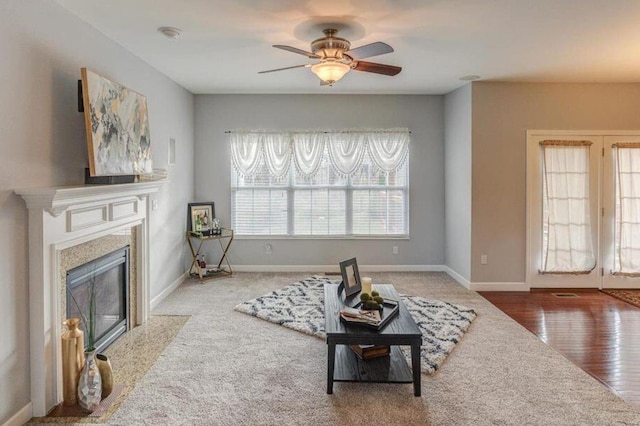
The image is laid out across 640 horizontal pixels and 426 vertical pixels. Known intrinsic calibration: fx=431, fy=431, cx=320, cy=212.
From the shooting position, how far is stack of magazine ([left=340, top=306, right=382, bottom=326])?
284 cm

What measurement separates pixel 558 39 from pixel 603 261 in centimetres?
321

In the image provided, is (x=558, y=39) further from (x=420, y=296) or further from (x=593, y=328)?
(x=420, y=296)

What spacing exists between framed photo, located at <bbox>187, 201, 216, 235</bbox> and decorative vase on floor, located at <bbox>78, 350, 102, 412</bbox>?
134 inches

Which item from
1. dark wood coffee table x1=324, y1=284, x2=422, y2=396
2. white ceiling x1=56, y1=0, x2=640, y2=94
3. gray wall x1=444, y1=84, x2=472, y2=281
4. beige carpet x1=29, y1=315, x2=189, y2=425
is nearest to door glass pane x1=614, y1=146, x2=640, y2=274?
white ceiling x1=56, y1=0, x2=640, y2=94

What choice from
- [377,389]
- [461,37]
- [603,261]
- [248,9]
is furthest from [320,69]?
[603,261]

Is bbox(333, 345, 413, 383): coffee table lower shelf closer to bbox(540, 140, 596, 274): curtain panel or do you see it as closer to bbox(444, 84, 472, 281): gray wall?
bbox(444, 84, 472, 281): gray wall

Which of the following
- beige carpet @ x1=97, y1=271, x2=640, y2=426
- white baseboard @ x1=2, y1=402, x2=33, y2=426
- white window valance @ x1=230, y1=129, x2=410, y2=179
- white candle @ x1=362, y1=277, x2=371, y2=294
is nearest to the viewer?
white baseboard @ x1=2, y1=402, x2=33, y2=426

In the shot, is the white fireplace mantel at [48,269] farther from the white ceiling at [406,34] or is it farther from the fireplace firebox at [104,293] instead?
the white ceiling at [406,34]

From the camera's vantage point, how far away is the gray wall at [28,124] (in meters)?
2.43

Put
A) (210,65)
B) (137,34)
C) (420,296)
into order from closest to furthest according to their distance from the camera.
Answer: (137,34) → (210,65) → (420,296)

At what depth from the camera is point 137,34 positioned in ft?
12.1

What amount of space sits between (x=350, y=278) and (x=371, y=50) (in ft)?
5.90

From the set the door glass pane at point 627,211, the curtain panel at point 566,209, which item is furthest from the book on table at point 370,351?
the door glass pane at point 627,211

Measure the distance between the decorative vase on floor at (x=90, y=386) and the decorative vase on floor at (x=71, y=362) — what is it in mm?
124
